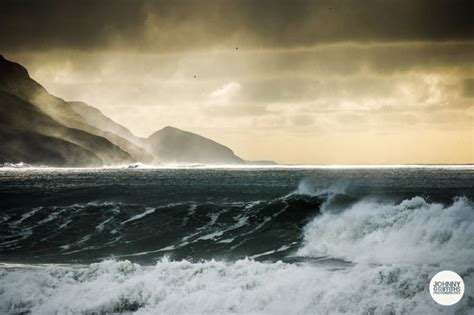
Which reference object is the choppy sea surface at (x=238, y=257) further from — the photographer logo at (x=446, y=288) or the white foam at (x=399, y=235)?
the photographer logo at (x=446, y=288)

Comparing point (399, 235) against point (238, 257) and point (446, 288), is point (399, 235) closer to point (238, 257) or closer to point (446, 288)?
point (238, 257)

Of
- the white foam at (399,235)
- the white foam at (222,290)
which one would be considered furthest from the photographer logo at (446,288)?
the white foam at (399,235)

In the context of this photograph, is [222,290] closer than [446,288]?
No

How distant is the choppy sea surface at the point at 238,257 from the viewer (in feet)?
47.9

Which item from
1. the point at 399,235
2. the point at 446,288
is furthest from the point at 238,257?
the point at 446,288

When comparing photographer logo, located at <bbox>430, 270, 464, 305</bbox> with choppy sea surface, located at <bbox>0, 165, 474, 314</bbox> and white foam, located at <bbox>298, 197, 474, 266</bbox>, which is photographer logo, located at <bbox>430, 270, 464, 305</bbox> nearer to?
choppy sea surface, located at <bbox>0, 165, 474, 314</bbox>

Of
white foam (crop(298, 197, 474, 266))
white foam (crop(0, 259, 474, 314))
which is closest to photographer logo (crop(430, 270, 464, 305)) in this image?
white foam (crop(0, 259, 474, 314))

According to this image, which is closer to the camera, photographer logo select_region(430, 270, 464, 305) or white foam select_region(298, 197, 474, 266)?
photographer logo select_region(430, 270, 464, 305)

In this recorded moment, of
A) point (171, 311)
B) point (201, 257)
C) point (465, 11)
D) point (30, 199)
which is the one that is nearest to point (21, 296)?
point (171, 311)

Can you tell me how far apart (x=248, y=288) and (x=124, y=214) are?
1862 centimetres

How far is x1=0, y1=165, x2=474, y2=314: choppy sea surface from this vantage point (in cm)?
1461

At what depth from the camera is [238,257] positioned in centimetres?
2245

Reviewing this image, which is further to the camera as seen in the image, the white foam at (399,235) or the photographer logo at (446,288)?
the white foam at (399,235)

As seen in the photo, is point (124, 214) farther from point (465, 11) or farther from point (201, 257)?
point (465, 11)
